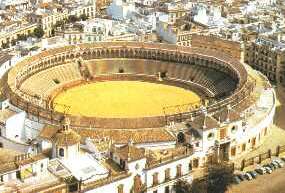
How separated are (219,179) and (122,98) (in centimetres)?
3612

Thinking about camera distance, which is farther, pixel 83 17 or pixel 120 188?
pixel 83 17

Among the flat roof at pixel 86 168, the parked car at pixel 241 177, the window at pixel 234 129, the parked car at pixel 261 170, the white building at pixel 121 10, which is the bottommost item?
the parked car at pixel 241 177

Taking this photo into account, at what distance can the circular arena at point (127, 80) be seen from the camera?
96.5 m

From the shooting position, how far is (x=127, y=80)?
372 ft

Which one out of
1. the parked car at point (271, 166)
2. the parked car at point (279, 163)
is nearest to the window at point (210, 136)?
the parked car at point (271, 166)

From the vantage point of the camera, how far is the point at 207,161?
77312 millimetres

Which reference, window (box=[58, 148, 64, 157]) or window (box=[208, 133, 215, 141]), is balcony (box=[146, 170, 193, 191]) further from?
window (box=[58, 148, 64, 157])

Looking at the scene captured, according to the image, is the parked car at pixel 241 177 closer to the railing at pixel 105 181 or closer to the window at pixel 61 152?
the railing at pixel 105 181

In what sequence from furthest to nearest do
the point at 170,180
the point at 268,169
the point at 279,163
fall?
the point at 279,163 → the point at 268,169 → the point at 170,180

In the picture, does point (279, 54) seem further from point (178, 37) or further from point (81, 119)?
point (81, 119)

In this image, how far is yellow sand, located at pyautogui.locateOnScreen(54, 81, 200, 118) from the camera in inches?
3816

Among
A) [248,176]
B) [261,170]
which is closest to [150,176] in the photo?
[248,176]

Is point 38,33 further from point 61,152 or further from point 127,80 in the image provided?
point 61,152

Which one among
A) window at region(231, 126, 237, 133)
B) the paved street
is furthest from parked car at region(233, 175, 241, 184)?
window at region(231, 126, 237, 133)
